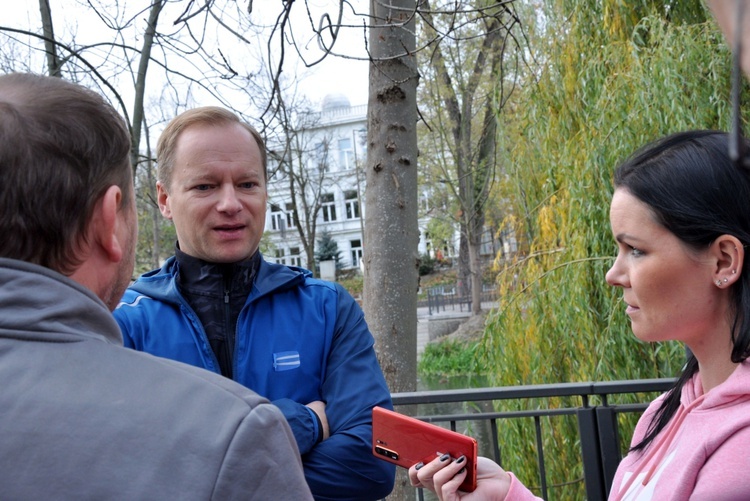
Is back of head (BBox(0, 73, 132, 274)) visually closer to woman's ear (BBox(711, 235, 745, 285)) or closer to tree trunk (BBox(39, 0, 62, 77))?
woman's ear (BBox(711, 235, 745, 285))

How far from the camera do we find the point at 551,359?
5.55 metres

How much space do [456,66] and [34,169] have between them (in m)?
17.5

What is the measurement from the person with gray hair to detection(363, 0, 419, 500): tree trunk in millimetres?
3481

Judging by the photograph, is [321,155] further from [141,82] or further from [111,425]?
[111,425]

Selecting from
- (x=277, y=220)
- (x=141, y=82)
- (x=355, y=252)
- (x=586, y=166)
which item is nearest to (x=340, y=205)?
(x=355, y=252)

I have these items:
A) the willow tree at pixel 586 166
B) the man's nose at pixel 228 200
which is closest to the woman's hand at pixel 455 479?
the man's nose at pixel 228 200

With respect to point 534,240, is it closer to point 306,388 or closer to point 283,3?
point 283,3

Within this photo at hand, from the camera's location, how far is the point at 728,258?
190 cm

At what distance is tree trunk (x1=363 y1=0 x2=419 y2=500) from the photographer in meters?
4.61

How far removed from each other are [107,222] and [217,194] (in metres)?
1.18

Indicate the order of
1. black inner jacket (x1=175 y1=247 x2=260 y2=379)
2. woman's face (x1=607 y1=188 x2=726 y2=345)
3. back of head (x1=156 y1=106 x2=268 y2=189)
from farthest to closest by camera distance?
1. back of head (x1=156 y1=106 x2=268 y2=189)
2. black inner jacket (x1=175 y1=247 x2=260 y2=379)
3. woman's face (x1=607 y1=188 x2=726 y2=345)

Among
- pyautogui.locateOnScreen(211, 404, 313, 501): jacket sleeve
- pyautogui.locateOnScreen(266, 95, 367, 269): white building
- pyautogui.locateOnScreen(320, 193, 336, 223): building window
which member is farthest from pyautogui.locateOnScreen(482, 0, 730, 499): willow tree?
pyautogui.locateOnScreen(320, 193, 336, 223): building window

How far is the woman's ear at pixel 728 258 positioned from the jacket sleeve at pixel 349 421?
1012mm

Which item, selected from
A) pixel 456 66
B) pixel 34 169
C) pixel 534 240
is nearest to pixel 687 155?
pixel 34 169
